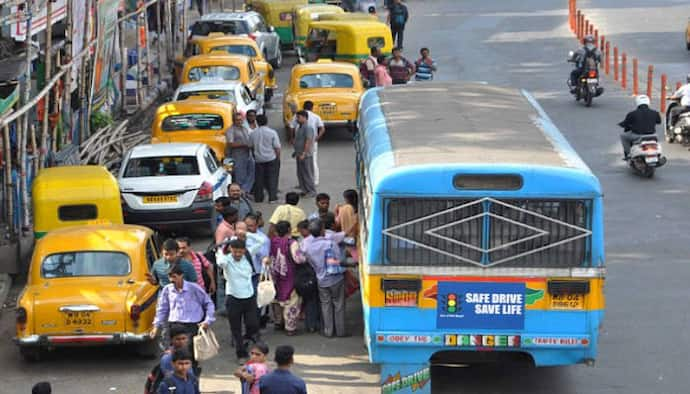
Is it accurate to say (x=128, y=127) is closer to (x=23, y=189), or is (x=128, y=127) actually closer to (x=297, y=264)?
(x=23, y=189)

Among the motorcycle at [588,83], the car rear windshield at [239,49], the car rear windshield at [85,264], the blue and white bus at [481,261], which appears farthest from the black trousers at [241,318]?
the car rear windshield at [239,49]

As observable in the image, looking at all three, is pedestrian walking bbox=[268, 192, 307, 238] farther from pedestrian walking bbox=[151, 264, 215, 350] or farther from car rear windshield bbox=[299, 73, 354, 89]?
car rear windshield bbox=[299, 73, 354, 89]

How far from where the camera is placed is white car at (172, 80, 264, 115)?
95.5 feet

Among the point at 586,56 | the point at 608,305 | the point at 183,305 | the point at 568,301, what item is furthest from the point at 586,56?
the point at 183,305

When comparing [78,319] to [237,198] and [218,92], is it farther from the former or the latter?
[218,92]

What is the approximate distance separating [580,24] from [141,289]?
33.3 meters

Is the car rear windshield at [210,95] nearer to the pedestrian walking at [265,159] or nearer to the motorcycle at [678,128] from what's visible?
the pedestrian walking at [265,159]

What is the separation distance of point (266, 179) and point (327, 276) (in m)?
8.23

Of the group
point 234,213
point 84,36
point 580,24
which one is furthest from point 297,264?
point 580,24

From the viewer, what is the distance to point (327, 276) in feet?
55.7

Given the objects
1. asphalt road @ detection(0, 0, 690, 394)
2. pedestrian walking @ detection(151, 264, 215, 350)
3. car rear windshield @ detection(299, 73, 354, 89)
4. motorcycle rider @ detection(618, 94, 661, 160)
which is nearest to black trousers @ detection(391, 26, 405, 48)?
asphalt road @ detection(0, 0, 690, 394)

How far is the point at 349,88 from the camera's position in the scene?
102ft

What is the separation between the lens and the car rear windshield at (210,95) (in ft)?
95.5

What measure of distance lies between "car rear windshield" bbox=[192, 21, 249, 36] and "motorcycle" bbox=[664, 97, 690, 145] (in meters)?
14.9
